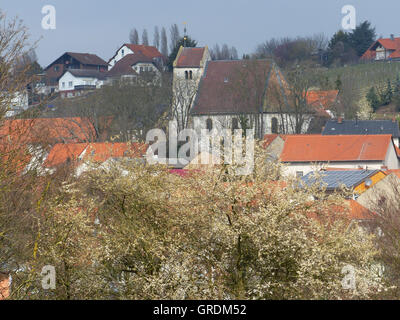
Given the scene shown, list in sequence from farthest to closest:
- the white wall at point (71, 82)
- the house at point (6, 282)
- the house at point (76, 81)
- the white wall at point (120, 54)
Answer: the white wall at point (120, 54) < the white wall at point (71, 82) < the house at point (76, 81) < the house at point (6, 282)

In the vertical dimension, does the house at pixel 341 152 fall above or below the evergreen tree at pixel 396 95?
below

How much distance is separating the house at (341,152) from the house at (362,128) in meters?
5.28

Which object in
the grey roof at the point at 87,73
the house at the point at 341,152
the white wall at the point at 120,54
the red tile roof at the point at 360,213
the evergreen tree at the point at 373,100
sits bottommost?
the house at the point at 341,152

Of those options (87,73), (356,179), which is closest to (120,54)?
(87,73)

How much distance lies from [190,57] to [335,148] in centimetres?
2531

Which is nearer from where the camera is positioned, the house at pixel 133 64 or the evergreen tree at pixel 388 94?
the evergreen tree at pixel 388 94

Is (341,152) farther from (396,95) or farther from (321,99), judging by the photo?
(396,95)

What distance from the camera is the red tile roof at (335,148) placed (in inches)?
1941

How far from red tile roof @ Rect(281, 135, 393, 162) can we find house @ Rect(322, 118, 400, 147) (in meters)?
5.69

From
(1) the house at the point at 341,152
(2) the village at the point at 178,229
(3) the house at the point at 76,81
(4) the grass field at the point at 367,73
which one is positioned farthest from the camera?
(3) the house at the point at 76,81

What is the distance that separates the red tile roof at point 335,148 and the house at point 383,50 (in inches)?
1958

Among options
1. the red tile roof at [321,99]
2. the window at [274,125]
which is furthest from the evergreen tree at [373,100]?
the window at [274,125]

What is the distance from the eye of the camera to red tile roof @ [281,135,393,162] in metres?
49.3

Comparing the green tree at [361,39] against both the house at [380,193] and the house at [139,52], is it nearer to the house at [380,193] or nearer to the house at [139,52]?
the house at [139,52]
